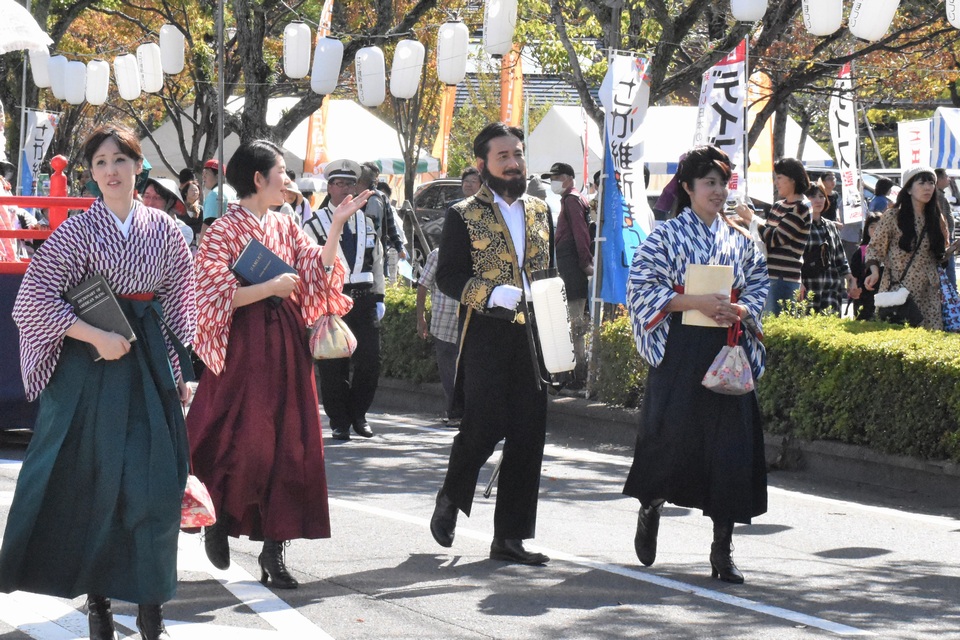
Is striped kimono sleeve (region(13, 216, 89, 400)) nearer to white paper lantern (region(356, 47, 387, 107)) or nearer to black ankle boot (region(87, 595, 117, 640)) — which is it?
black ankle boot (region(87, 595, 117, 640))

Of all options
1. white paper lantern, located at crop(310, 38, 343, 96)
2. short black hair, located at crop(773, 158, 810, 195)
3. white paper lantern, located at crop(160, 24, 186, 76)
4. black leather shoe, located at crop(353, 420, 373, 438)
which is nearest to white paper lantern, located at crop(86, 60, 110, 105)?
white paper lantern, located at crop(160, 24, 186, 76)

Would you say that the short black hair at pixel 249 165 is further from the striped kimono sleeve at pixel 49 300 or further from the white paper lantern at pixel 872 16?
the white paper lantern at pixel 872 16

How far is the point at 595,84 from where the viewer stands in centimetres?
2267

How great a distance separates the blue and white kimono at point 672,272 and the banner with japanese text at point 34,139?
1768 centimetres

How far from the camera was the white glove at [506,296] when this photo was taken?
20.0ft

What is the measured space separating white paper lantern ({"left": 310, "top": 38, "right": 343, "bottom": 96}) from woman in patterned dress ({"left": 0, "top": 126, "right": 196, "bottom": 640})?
11777mm

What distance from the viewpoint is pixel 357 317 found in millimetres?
10836

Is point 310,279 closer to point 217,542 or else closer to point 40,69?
point 217,542

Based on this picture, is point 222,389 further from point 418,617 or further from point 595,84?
point 595,84

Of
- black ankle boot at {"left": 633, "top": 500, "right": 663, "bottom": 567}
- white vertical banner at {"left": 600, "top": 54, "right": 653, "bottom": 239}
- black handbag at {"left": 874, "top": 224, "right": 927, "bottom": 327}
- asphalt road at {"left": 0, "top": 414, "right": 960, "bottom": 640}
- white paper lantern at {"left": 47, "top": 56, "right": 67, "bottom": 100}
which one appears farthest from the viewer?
white paper lantern at {"left": 47, "top": 56, "right": 67, "bottom": 100}

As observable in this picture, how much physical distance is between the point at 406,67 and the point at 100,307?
40.2 feet

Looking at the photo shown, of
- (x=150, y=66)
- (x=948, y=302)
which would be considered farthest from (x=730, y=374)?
(x=150, y=66)

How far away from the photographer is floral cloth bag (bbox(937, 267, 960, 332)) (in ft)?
34.8

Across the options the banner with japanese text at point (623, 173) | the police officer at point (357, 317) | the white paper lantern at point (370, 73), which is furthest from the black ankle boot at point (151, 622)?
the white paper lantern at point (370, 73)
